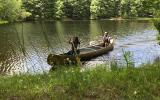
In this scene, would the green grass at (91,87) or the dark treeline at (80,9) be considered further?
the dark treeline at (80,9)

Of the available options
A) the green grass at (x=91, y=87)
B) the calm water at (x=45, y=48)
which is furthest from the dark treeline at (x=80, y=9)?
the green grass at (x=91, y=87)

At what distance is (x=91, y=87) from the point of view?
7133 mm

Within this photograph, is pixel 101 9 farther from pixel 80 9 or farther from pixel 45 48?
pixel 45 48

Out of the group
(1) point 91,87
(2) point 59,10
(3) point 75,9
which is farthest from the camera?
(3) point 75,9

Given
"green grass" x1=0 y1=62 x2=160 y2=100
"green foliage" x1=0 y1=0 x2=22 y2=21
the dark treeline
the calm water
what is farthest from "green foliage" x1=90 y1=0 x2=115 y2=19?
"green grass" x1=0 y1=62 x2=160 y2=100

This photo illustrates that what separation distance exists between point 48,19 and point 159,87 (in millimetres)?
117850

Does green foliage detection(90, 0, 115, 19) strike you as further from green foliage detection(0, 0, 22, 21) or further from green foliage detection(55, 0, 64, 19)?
green foliage detection(0, 0, 22, 21)

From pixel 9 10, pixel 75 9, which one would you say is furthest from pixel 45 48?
pixel 75 9

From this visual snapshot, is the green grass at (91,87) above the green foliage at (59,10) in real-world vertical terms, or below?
above

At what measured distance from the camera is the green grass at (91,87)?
668 centimetres

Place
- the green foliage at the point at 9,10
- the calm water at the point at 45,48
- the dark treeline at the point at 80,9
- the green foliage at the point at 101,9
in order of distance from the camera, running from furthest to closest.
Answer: the green foliage at the point at 101,9 < the dark treeline at the point at 80,9 < the green foliage at the point at 9,10 < the calm water at the point at 45,48

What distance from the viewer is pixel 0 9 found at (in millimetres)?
101000

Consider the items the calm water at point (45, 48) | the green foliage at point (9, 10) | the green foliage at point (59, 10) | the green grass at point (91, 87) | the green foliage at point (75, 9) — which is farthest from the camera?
the green foliage at point (75, 9)

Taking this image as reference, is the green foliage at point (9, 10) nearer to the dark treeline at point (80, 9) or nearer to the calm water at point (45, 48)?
the dark treeline at point (80, 9)
